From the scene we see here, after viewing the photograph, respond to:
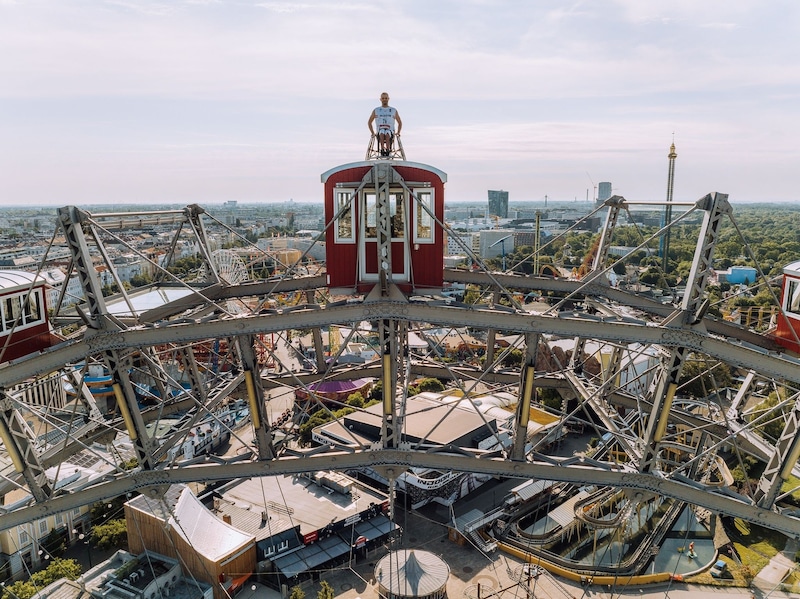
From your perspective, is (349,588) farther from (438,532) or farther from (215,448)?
(215,448)

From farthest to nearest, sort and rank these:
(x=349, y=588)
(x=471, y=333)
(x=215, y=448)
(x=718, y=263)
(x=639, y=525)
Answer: (x=718, y=263) < (x=471, y=333) < (x=215, y=448) < (x=639, y=525) < (x=349, y=588)

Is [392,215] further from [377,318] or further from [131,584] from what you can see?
[131,584]

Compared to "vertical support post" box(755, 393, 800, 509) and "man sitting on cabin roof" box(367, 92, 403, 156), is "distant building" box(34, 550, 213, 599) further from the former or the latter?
"vertical support post" box(755, 393, 800, 509)

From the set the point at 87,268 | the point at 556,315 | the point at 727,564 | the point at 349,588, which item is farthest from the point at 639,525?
the point at 87,268

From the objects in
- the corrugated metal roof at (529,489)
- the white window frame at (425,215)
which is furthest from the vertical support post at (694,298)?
the corrugated metal roof at (529,489)

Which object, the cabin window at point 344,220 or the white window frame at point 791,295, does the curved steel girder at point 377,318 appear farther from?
the white window frame at point 791,295
